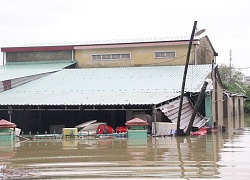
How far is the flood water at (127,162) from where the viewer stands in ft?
41.3

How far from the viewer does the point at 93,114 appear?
31.8 m

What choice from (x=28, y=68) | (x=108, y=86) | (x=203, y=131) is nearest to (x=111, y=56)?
(x=28, y=68)

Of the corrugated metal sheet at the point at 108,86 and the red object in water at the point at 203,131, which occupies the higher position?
the corrugated metal sheet at the point at 108,86

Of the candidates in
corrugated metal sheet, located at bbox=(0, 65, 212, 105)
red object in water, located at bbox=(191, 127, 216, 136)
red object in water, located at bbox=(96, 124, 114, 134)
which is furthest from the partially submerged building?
red object in water, located at bbox=(96, 124, 114, 134)

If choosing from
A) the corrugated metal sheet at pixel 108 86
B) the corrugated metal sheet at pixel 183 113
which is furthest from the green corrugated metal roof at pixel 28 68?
the corrugated metal sheet at pixel 183 113

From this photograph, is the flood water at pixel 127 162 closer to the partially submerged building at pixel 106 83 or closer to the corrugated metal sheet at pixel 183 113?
the corrugated metal sheet at pixel 183 113

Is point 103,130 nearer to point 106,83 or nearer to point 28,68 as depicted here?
point 106,83

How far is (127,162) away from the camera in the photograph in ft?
49.2

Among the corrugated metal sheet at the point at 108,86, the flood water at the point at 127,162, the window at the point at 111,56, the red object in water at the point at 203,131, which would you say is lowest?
the flood water at the point at 127,162

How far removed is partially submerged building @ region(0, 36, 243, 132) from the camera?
28875 millimetres

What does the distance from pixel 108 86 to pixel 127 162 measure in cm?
1792

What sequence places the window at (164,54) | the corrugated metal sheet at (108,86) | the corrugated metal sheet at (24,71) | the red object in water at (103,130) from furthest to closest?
the window at (164,54) < the corrugated metal sheet at (24,71) < the corrugated metal sheet at (108,86) < the red object in water at (103,130)

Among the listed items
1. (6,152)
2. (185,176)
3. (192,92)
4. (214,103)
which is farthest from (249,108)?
(185,176)

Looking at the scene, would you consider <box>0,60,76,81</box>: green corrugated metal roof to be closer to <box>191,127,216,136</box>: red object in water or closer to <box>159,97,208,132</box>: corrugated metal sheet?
<box>159,97,208,132</box>: corrugated metal sheet
